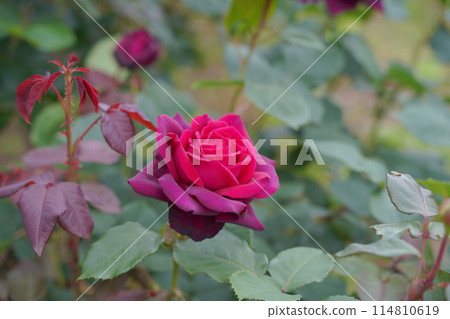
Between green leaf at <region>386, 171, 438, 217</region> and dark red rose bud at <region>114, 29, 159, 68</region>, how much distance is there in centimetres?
54

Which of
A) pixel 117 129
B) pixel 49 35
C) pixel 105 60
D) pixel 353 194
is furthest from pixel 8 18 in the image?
pixel 353 194

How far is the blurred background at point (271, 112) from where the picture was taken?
54cm

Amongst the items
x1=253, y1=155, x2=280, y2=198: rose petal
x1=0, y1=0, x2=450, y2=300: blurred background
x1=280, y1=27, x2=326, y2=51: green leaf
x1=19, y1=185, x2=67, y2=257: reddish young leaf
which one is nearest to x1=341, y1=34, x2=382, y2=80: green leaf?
x1=0, y1=0, x2=450, y2=300: blurred background

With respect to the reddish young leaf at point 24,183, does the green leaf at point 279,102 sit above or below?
Answer: above

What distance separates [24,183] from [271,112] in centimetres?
33

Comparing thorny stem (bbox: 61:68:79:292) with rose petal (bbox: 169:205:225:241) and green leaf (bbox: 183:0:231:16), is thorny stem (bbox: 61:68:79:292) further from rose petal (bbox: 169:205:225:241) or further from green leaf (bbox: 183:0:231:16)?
green leaf (bbox: 183:0:231:16)

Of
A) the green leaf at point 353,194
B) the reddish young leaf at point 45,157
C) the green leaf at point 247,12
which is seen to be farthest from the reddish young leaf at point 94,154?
the green leaf at point 353,194

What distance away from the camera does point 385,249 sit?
1.13ft

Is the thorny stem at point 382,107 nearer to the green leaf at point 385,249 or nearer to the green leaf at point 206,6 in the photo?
the green leaf at point 206,6

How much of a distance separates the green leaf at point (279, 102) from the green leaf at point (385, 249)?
26cm

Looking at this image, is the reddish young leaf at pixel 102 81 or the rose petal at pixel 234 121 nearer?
the rose petal at pixel 234 121

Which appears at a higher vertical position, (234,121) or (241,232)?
(234,121)

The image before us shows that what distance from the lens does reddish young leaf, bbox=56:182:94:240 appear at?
1.29 ft

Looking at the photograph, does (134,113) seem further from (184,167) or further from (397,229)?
(397,229)
